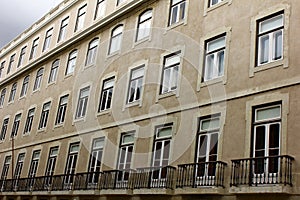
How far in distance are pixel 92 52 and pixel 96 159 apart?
6051mm

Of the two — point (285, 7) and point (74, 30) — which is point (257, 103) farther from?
point (74, 30)

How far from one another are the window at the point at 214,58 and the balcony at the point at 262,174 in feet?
11.1

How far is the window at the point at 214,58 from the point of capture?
1399cm

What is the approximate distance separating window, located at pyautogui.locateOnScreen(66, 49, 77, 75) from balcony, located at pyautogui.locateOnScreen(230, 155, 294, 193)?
12.9 m

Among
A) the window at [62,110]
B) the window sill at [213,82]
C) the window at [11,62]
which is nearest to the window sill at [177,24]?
the window sill at [213,82]

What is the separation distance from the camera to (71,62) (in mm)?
23062

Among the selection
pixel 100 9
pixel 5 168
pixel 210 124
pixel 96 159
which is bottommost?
pixel 5 168

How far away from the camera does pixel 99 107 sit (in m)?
19.0

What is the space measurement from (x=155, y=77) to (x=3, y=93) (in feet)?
59.8

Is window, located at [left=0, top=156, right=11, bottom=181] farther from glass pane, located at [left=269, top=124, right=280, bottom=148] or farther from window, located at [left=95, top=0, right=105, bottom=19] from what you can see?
glass pane, located at [left=269, top=124, right=280, bottom=148]

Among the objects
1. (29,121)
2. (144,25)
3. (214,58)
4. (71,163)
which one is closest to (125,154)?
(71,163)

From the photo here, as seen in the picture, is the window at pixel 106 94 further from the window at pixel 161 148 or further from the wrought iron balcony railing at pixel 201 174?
the wrought iron balcony railing at pixel 201 174

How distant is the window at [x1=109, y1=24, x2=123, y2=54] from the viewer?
1967 centimetres

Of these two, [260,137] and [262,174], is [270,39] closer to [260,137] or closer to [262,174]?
[260,137]
